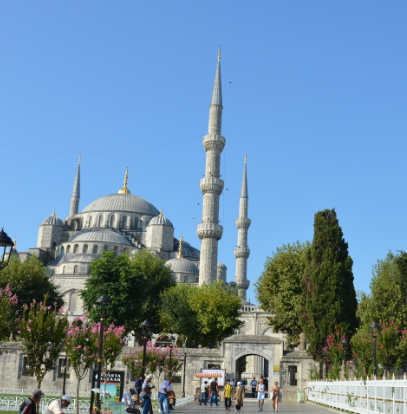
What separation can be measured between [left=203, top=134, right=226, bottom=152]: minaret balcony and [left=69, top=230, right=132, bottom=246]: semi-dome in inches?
716

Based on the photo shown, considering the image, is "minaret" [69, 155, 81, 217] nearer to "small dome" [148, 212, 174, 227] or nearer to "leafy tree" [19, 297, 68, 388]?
"small dome" [148, 212, 174, 227]

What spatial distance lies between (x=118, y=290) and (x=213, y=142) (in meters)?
16.1

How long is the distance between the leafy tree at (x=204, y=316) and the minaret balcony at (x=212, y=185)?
10.2 meters

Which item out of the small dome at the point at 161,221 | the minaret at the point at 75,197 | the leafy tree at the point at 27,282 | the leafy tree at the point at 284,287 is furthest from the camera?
the minaret at the point at 75,197

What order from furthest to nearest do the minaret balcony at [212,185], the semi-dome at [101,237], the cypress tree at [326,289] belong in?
1. the semi-dome at [101,237]
2. the minaret balcony at [212,185]
3. the cypress tree at [326,289]

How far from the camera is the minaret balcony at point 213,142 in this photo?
4747cm

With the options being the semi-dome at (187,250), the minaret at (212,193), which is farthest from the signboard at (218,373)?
the semi-dome at (187,250)

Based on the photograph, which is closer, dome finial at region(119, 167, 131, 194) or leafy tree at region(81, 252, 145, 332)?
leafy tree at region(81, 252, 145, 332)

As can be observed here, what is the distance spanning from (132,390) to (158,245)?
5040cm

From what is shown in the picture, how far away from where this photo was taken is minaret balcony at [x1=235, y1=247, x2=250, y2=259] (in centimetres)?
5891

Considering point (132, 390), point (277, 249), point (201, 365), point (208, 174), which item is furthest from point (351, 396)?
point (208, 174)

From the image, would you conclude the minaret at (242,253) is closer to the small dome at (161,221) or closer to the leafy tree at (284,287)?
the small dome at (161,221)

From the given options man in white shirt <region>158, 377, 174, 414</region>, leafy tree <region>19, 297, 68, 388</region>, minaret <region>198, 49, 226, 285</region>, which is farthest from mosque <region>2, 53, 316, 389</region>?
man in white shirt <region>158, 377, 174, 414</region>

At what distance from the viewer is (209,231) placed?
4531cm
